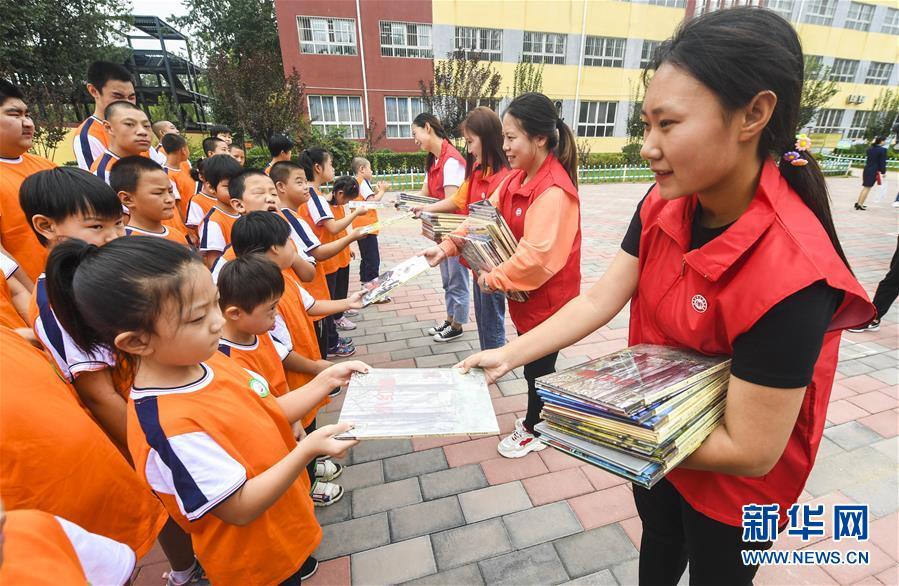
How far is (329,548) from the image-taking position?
211cm

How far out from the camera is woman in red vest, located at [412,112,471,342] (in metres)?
3.94

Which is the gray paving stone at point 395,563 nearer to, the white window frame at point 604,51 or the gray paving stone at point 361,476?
the gray paving stone at point 361,476

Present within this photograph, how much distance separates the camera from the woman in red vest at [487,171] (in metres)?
3.19

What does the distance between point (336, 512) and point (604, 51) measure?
2605 cm

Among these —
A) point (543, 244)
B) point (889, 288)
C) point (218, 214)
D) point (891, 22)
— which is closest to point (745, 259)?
point (543, 244)

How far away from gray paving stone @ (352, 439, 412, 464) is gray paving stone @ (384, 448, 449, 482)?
5cm

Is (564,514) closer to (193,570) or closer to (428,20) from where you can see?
(193,570)

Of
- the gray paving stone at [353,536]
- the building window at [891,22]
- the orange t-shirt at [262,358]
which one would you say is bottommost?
the gray paving stone at [353,536]

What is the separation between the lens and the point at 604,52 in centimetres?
2234

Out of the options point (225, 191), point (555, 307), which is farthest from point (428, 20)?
point (555, 307)

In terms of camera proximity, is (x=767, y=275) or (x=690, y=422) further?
(x=690, y=422)

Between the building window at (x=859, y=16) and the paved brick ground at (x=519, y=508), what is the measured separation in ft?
112

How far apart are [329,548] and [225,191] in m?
2.84

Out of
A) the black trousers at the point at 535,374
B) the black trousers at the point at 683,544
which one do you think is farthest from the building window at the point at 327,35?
the black trousers at the point at 683,544
